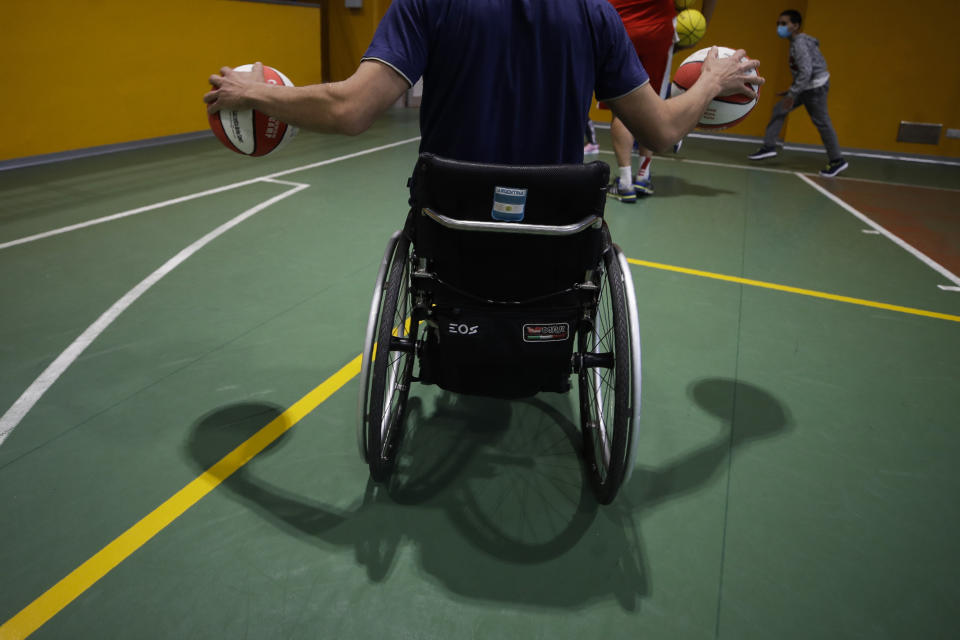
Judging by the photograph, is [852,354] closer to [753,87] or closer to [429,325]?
[753,87]

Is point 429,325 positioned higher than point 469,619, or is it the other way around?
point 429,325

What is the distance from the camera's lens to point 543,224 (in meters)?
1.67

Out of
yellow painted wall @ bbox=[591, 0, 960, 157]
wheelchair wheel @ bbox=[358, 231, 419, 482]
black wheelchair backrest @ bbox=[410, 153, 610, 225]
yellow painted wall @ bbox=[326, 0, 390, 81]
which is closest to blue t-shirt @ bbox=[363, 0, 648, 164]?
black wheelchair backrest @ bbox=[410, 153, 610, 225]

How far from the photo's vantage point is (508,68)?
1.73 meters

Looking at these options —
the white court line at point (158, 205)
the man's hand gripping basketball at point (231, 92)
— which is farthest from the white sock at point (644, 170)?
the man's hand gripping basketball at point (231, 92)

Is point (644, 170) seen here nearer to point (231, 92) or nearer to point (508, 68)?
point (508, 68)

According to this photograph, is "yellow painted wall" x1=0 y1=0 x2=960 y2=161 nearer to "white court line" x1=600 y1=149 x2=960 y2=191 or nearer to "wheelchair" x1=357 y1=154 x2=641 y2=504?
"white court line" x1=600 y1=149 x2=960 y2=191

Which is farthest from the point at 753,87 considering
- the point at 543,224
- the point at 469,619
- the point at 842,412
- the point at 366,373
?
the point at 469,619

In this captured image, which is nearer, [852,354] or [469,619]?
[469,619]

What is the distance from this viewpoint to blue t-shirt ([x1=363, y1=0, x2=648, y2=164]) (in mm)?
1678

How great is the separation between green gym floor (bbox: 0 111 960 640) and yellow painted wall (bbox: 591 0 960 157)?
6814 millimetres

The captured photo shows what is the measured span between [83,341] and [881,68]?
1103 centimetres

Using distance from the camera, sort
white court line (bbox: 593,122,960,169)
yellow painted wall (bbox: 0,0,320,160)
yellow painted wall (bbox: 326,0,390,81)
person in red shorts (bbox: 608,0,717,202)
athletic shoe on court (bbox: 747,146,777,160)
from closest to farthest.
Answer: person in red shorts (bbox: 608,0,717,202) < yellow painted wall (bbox: 0,0,320,160) < athletic shoe on court (bbox: 747,146,777,160) < white court line (bbox: 593,122,960,169) < yellow painted wall (bbox: 326,0,390,81)

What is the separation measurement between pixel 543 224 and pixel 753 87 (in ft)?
4.00
